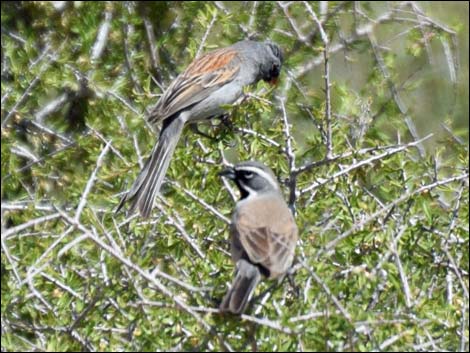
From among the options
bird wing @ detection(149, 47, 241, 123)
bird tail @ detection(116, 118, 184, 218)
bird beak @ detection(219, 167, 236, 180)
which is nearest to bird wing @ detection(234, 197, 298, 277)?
bird beak @ detection(219, 167, 236, 180)

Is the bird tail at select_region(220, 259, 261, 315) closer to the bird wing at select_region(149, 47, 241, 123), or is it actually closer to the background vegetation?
the background vegetation

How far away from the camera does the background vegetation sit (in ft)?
13.5

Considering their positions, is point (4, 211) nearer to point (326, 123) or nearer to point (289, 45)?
point (326, 123)

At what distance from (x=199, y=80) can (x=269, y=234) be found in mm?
2102

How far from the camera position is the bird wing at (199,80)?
654 cm

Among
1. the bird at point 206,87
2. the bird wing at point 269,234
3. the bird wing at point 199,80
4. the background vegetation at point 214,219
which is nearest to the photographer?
the background vegetation at point 214,219


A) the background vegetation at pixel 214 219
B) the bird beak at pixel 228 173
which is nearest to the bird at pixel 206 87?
the background vegetation at pixel 214 219

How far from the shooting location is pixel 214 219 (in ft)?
16.5

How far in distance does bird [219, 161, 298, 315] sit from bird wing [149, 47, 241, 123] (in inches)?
50.0

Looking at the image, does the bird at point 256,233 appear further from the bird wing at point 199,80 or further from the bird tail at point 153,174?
the bird wing at point 199,80

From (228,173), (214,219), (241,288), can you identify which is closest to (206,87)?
(228,173)

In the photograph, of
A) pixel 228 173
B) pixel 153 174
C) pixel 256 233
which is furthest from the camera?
pixel 153 174

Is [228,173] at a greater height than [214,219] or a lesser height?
greater

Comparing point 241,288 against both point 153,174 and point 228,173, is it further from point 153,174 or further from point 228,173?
point 153,174
